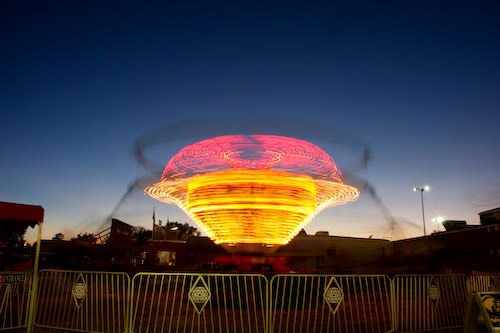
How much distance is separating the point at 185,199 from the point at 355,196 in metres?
Answer: 5.78

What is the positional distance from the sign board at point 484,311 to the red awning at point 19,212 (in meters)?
10.2

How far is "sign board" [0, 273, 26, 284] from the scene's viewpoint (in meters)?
9.20

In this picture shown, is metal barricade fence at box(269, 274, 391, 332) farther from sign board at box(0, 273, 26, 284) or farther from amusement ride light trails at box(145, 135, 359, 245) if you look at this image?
sign board at box(0, 273, 26, 284)

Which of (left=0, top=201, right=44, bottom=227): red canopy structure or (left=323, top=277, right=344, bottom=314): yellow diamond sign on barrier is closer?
(left=323, top=277, right=344, bottom=314): yellow diamond sign on barrier

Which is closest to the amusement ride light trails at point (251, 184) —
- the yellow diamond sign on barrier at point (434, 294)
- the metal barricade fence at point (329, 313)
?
the metal barricade fence at point (329, 313)

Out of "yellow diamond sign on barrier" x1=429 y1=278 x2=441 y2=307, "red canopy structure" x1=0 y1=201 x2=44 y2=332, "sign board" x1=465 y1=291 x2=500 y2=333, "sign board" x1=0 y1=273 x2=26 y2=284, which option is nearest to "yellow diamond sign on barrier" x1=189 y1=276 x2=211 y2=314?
"red canopy structure" x1=0 y1=201 x2=44 y2=332

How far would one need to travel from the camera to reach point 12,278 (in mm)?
9391

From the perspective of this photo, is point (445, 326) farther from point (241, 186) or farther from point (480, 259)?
point (480, 259)

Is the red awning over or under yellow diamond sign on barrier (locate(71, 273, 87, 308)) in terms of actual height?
over

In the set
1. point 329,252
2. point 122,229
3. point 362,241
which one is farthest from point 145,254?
point 362,241

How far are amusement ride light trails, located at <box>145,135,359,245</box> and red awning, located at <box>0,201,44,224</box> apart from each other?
11.4ft

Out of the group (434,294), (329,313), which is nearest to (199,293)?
(329,313)

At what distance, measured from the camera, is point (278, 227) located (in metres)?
11.7

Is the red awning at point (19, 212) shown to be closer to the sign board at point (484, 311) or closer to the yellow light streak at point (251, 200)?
the yellow light streak at point (251, 200)
